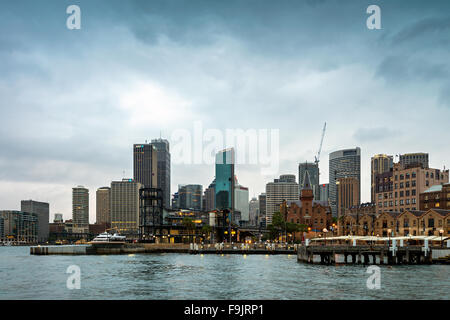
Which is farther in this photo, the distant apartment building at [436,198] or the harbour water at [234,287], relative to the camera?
the distant apartment building at [436,198]

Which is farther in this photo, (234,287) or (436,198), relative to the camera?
(436,198)

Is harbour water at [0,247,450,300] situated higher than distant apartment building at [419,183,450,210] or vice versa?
distant apartment building at [419,183,450,210]

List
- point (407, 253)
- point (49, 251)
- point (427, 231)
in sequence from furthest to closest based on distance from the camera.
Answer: point (49, 251) < point (427, 231) < point (407, 253)

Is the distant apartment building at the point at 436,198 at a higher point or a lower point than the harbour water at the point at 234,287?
higher

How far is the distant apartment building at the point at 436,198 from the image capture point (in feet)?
617

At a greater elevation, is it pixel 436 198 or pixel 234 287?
pixel 436 198

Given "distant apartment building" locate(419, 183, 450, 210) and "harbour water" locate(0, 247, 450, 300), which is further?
"distant apartment building" locate(419, 183, 450, 210)

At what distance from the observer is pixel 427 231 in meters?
149

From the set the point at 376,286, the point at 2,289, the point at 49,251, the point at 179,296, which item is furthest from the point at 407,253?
the point at 49,251

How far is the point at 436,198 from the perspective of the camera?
19125 centimetres

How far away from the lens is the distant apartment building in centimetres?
18800

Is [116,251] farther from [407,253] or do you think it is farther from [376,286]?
[376,286]
